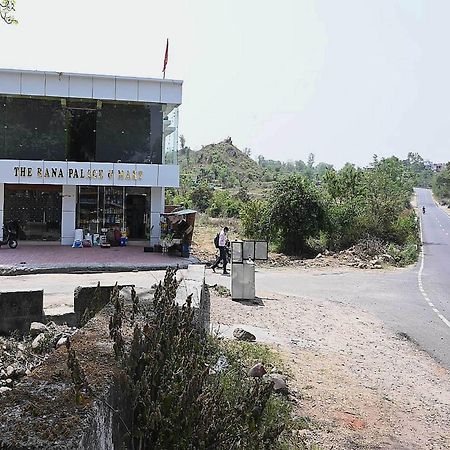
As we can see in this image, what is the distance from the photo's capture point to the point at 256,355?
8234 millimetres

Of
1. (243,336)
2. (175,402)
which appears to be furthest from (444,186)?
(175,402)

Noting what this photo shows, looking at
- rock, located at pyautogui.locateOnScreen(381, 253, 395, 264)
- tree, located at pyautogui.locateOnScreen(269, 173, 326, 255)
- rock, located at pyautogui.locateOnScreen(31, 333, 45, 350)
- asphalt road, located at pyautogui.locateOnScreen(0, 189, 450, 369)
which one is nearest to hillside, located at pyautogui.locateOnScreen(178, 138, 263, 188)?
tree, located at pyautogui.locateOnScreen(269, 173, 326, 255)

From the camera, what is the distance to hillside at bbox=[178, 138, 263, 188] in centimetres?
9426

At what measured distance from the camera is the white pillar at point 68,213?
2470cm

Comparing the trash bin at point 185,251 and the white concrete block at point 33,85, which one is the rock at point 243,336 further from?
the white concrete block at point 33,85

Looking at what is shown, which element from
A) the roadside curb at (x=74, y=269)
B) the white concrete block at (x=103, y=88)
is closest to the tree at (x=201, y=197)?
the white concrete block at (x=103, y=88)

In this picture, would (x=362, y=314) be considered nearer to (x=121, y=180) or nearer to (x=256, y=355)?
(x=256, y=355)

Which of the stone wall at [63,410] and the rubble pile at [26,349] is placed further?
the rubble pile at [26,349]

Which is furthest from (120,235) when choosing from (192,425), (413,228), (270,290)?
(192,425)

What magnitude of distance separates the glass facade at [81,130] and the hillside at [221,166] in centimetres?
6458

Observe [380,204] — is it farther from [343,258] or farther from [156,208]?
[156,208]

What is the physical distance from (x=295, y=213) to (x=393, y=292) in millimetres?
10987

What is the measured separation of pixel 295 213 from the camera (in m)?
28.6

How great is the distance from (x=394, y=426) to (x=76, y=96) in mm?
20303
